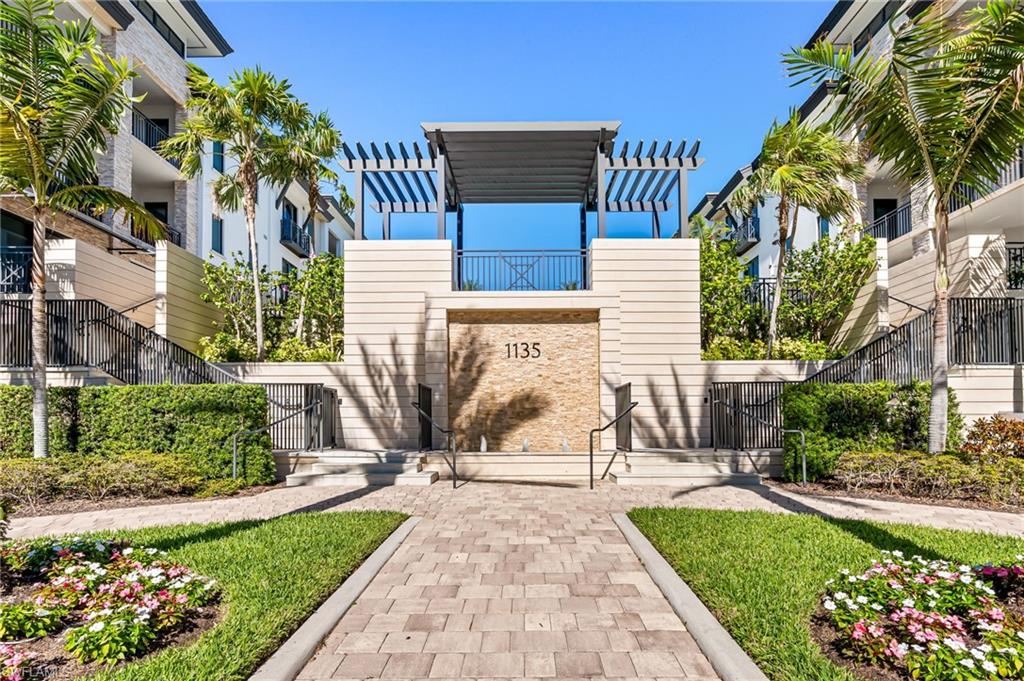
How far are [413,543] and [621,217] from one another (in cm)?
1170

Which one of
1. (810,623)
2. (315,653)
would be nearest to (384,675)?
(315,653)

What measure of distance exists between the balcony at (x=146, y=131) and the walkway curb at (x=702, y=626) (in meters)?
20.5

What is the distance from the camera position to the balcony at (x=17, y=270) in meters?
13.1

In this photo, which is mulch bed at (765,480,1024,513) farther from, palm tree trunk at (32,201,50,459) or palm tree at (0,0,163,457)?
palm tree at (0,0,163,457)

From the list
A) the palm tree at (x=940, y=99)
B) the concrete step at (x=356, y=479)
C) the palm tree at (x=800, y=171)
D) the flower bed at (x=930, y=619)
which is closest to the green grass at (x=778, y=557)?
the flower bed at (x=930, y=619)

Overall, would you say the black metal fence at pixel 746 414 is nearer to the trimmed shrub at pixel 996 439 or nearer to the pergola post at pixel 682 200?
the trimmed shrub at pixel 996 439

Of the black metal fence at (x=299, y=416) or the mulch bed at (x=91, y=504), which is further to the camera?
the black metal fence at (x=299, y=416)

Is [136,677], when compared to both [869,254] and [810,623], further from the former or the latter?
[869,254]

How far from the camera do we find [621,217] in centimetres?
1589

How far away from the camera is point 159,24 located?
21125mm

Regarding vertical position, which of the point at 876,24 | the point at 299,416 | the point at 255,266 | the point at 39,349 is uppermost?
the point at 876,24

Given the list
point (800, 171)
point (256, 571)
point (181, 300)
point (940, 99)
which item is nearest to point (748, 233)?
point (800, 171)

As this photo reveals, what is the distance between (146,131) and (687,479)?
2083 centimetres

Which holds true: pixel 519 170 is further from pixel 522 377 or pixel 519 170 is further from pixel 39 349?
pixel 39 349
